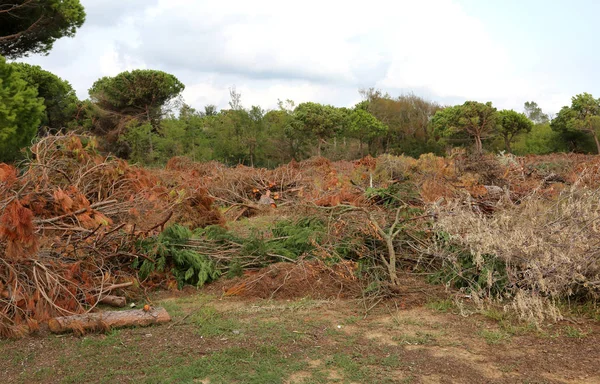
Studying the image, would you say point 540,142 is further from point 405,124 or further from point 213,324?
point 213,324

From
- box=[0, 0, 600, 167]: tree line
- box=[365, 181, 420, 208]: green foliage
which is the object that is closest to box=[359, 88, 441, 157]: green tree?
box=[0, 0, 600, 167]: tree line

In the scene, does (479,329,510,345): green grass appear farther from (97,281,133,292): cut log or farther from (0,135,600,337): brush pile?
(97,281,133,292): cut log

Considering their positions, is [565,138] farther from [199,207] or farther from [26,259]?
[26,259]

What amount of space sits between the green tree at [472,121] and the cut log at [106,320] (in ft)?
102

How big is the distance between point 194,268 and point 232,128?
21450 mm

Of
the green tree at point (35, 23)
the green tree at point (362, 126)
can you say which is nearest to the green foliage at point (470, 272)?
the green tree at point (35, 23)

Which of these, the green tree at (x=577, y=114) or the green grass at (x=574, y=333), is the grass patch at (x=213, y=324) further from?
the green tree at (x=577, y=114)

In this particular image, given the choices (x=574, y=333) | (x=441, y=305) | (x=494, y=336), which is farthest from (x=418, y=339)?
(x=574, y=333)

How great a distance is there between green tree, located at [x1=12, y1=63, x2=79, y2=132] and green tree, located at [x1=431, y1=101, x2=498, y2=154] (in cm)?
2386

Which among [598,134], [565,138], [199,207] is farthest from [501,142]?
[199,207]

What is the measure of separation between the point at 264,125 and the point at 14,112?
1511 centimetres

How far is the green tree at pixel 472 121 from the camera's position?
33.5 meters

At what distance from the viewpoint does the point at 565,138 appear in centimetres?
3434

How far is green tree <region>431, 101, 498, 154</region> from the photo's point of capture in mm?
33500
